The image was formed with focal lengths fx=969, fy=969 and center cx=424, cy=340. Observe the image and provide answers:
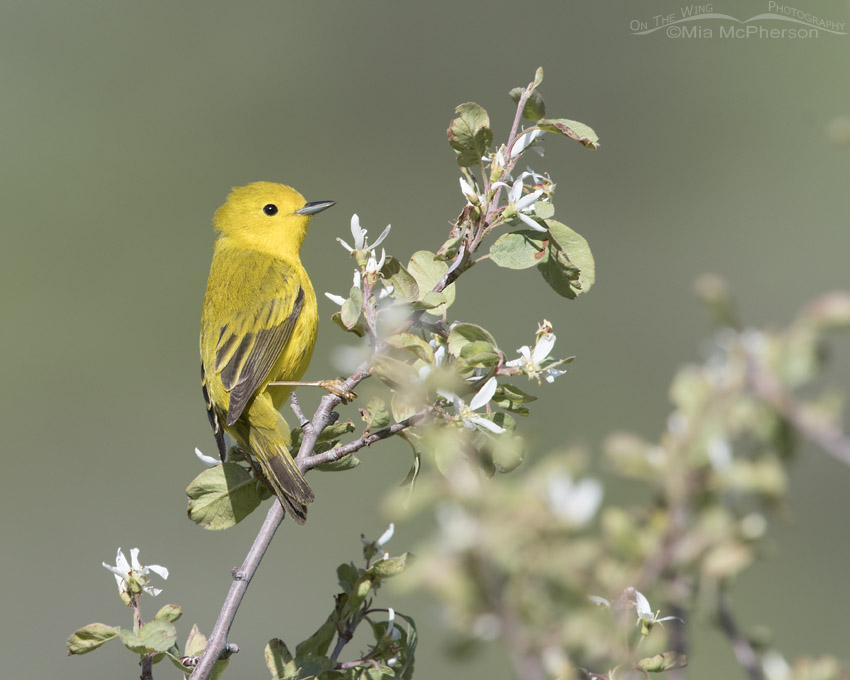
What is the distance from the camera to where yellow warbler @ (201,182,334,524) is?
10.6 ft

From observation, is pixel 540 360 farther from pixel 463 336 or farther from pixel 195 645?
pixel 195 645

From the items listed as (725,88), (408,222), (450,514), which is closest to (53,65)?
(408,222)

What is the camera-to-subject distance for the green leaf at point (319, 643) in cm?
181

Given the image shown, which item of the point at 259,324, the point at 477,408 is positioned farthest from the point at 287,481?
the point at 259,324

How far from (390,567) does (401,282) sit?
0.55 metres

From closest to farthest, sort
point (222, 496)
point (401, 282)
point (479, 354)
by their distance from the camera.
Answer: point (479, 354) → point (401, 282) → point (222, 496)

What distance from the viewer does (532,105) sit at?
1.97 meters

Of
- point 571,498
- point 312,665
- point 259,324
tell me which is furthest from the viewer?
point 259,324

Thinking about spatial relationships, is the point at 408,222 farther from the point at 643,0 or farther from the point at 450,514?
the point at 450,514

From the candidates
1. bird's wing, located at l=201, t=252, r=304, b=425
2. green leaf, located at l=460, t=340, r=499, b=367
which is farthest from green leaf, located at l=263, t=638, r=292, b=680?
bird's wing, located at l=201, t=252, r=304, b=425

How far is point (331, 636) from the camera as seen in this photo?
6.00 feet

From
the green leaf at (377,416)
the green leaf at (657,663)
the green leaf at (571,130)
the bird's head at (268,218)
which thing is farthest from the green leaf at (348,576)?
the bird's head at (268,218)

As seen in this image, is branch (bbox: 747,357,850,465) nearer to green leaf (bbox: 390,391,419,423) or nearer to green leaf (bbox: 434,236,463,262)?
green leaf (bbox: 390,391,419,423)

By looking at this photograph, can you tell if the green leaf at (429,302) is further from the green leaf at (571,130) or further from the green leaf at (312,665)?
the green leaf at (312,665)
